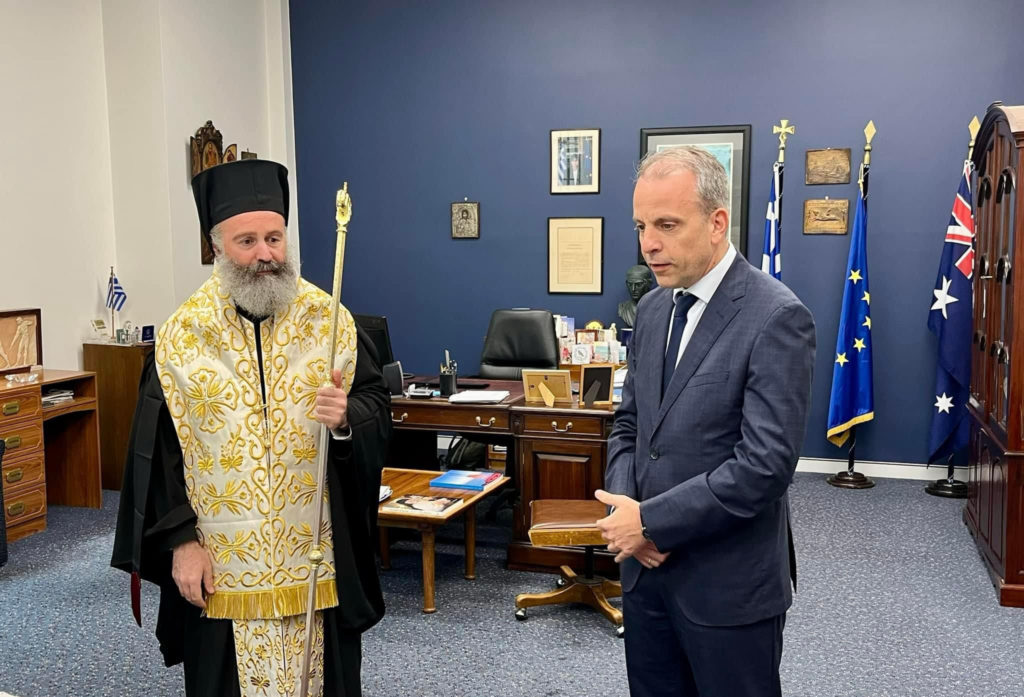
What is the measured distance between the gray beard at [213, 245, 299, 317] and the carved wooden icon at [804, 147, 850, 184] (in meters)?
4.92

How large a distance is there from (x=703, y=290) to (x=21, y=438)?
4.37m

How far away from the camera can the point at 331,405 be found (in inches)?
73.4

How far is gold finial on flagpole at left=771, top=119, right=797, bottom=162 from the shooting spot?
591cm

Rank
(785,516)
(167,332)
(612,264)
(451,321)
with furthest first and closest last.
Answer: (451,321) → (612,264) → (167,332) → (785,516)

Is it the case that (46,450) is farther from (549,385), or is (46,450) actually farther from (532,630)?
(532,630)

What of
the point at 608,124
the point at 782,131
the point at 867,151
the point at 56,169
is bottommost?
the point at 56,169

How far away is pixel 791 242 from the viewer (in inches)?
244

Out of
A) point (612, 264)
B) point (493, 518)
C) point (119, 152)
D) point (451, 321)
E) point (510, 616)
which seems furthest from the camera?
point (451, 321)

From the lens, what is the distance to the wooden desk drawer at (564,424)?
4.12 meters

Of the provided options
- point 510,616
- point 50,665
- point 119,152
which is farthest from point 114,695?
point 119,152

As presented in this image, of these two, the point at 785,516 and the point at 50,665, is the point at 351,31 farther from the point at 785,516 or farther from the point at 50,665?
the point at 785,516

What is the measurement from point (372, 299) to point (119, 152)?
6.99 ft

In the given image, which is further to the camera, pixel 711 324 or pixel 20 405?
pixel 20 405

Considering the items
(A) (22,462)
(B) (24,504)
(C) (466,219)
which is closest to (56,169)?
(A) (22,462)
